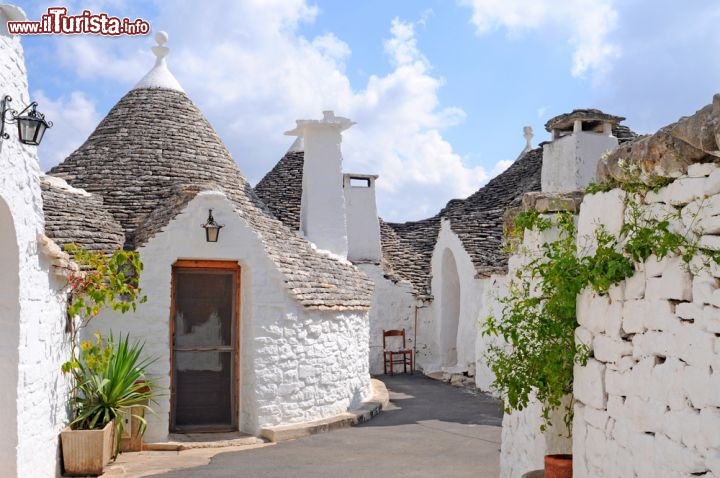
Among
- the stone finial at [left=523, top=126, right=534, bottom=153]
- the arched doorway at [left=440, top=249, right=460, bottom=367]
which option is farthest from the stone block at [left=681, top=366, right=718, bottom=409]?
the stone finial at [left=523, top=126, right=534, bottom=153]

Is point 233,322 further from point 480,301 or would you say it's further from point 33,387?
point 480,301

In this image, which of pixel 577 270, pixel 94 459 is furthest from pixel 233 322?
pixel 577 270

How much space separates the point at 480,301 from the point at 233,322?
25.0 ft

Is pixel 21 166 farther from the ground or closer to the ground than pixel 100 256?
→ farther from the ground

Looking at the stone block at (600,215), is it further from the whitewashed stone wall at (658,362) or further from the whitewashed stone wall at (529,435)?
the whitewashed stone wall at (529,435)

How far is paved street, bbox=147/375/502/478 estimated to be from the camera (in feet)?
26.8

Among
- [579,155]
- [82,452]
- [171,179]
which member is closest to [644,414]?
[82,452]

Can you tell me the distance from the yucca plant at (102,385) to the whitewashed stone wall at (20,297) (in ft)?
3.07

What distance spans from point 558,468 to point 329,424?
5.95m

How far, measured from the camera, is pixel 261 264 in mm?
10312

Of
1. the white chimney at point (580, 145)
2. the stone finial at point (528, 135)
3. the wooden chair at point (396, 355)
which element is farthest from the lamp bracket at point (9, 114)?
the stone finial at point (528, 135)

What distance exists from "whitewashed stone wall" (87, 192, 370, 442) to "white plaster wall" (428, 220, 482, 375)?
5524 mm

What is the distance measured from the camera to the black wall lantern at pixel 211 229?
9898 millimetres

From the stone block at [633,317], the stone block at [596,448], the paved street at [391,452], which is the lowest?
the paved street at [391,452]
